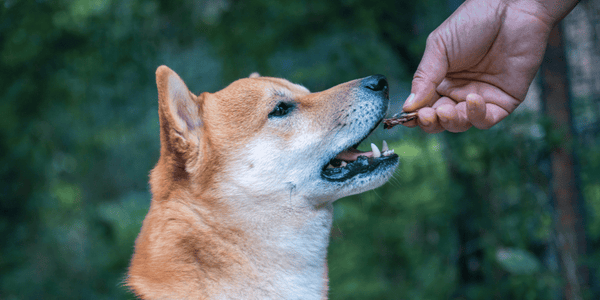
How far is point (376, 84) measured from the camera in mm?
2184

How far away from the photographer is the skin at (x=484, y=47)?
79.6 inches

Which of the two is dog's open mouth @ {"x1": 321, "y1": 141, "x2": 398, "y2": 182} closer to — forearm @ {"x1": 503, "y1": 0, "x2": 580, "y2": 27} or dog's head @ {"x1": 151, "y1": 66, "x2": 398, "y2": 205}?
dog's head @ {"x1": 151, "y1": 66, "x2": 398, "y2": 205}

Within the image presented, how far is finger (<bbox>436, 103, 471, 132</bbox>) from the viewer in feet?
6.70

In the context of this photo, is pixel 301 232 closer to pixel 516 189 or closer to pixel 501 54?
pixel 501 54

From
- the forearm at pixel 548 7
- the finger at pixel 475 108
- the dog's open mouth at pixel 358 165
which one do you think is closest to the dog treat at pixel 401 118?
the dog's open mouth at pixel 358 165

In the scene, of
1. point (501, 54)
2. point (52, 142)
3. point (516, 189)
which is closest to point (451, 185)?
point (516, 189)

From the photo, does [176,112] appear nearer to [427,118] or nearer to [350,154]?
[350,154]

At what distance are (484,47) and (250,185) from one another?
4.67ft

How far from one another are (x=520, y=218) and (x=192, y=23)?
12.6ft

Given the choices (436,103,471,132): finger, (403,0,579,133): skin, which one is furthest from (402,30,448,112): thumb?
(436,103,471,132): finger

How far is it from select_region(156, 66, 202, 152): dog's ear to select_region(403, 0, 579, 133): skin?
3.60 feet

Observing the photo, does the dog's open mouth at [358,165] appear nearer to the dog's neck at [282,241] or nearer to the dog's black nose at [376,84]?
the dog's neck at [282,241]

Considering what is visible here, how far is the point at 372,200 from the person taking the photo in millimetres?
4281

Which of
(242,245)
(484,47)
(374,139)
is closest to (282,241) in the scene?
(242,245)
